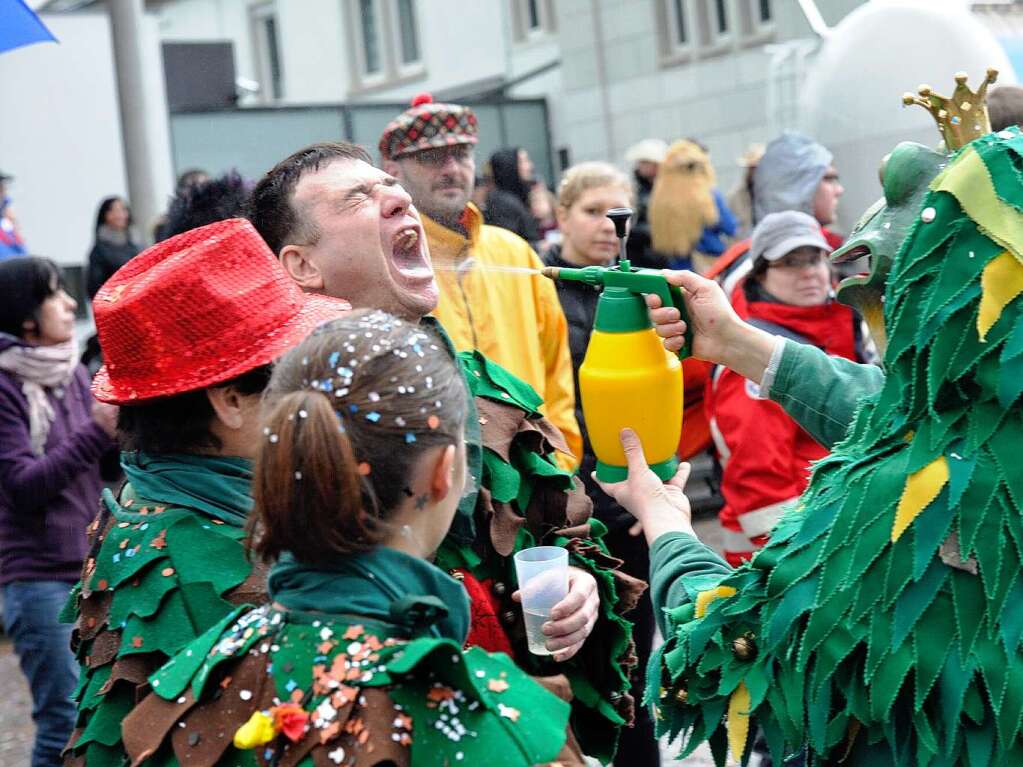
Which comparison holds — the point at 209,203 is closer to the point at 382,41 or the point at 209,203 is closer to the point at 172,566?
the point at 172,566

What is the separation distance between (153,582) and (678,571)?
83cm

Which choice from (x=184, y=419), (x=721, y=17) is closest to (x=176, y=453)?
(x=184, y=419)

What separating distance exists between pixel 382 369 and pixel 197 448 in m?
0.57

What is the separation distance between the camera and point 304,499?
1.70m

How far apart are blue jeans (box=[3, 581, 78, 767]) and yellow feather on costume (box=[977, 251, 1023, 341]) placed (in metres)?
3.46

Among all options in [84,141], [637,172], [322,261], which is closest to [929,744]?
[322,261]

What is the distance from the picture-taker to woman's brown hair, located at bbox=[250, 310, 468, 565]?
5.55 feet

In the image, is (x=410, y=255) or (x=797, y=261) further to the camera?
(x=797, y=261)

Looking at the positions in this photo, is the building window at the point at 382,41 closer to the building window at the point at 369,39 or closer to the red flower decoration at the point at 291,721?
the building window at the point at 369,39

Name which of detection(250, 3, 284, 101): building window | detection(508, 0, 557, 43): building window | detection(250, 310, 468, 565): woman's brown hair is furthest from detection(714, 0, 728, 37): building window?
detection(250, 310, 468, 565): woman's brown hair

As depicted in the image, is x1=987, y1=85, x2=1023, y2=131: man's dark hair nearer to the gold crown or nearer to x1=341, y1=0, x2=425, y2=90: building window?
the gold crown

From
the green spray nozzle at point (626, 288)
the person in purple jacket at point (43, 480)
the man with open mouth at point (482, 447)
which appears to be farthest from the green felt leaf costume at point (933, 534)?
the person in purple jacket at point (43, 480)

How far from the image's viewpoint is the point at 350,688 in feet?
5.49

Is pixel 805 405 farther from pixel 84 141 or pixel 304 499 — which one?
pixel 84 141
